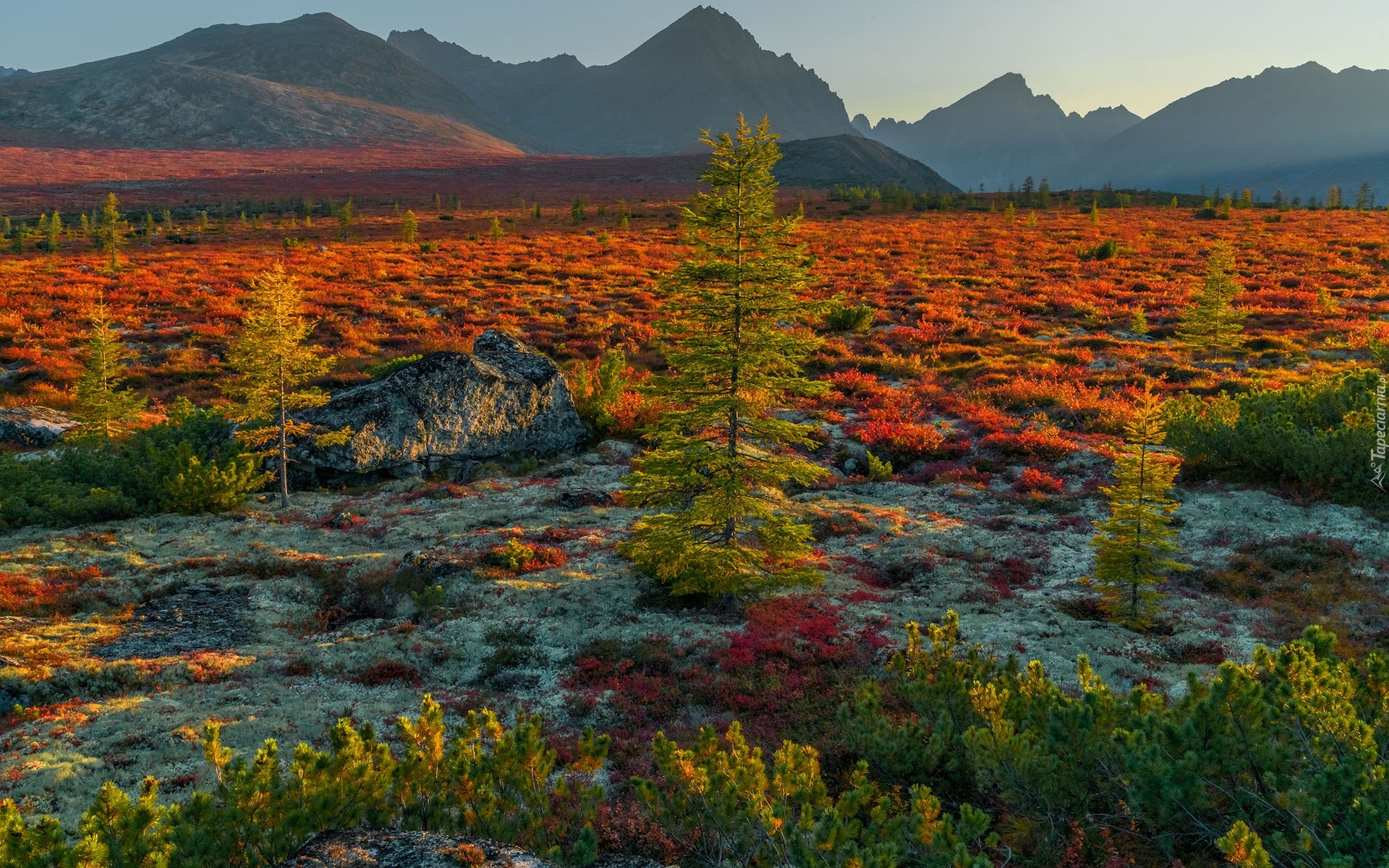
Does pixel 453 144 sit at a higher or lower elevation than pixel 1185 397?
higher

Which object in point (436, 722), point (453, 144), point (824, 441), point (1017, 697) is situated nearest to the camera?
point (436, 722)

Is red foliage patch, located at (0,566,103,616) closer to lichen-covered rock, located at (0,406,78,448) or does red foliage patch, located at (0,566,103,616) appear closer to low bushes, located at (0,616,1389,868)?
low bushes, located at (0,616,1389,868)

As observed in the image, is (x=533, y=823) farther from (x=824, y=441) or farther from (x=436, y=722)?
(x=824, y=441)

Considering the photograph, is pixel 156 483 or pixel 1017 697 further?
pixel 156 483

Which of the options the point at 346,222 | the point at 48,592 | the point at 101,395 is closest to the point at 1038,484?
the point at 48,592

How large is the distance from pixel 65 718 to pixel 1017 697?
9.34 meters

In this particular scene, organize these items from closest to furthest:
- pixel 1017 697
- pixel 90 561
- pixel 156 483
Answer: pixel 1017 697
pixel 90 561
pixel 156 483

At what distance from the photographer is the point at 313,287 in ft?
112

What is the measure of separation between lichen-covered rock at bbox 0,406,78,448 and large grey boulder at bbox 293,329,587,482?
6.18 metres

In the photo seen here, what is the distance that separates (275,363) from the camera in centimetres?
1464

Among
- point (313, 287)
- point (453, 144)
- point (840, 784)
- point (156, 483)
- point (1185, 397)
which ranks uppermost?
point (453, 144)

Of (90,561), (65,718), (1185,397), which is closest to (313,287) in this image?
(90,561)

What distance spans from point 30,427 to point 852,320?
27.0 m

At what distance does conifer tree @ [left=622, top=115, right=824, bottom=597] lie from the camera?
397 inches
